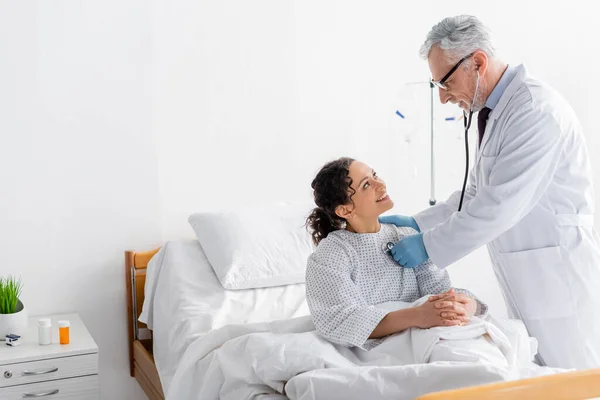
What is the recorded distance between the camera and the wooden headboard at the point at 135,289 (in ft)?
9.75

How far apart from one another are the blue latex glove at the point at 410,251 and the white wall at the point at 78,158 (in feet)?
4.17

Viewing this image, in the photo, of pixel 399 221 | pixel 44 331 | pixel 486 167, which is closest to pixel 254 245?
pixel 399 221

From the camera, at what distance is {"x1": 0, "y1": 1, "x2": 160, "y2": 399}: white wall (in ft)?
9.22

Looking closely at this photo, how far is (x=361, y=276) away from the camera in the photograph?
2072 mm

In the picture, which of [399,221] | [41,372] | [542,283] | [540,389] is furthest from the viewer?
[41,372]

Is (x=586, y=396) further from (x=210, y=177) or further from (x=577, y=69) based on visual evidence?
(x=577, y=69)

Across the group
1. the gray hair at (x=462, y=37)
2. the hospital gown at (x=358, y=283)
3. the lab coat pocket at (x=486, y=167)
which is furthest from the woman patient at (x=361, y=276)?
the gray hair at (x=462, y=37)

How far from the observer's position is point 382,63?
3352mm

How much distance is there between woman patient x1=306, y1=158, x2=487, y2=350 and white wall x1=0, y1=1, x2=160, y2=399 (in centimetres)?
105

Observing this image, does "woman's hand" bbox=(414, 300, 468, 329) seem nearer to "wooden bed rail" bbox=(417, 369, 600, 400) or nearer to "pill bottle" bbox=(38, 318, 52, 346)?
"wooden bed rail" bbox=(417, 369, 600, 400)

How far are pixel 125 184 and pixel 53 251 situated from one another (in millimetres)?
375

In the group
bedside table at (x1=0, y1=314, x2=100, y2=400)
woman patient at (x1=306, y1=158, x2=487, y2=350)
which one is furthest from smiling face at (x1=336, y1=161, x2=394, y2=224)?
bedside table at (x1=0, y1=314, x2=100, y2=400)

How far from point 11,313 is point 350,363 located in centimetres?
135

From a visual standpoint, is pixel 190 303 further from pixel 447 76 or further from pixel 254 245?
pixel 447 76
